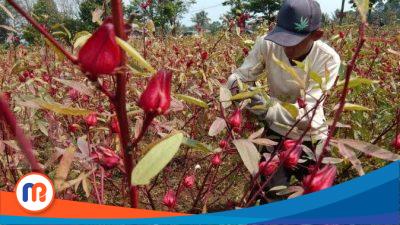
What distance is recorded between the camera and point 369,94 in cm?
269

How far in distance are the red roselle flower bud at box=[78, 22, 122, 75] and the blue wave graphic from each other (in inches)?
8.9

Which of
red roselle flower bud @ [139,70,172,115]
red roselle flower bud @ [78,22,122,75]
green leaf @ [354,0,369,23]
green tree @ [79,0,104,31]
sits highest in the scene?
green leaf @ [354,0,369,23]

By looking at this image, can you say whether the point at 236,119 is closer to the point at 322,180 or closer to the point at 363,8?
the point at 322,180

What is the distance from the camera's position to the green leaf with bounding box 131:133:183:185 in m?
0.49

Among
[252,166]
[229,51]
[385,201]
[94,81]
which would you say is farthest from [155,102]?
[229,51]

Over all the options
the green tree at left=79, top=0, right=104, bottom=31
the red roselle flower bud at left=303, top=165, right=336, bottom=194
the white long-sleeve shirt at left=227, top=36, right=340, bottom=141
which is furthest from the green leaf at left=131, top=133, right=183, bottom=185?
the white long-sleeve shirt at left=227, top=36, right=340, bottom=141

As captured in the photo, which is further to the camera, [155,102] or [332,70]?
[332,70]

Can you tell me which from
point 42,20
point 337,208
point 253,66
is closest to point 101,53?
point 337,208

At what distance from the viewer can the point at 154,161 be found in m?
0.52

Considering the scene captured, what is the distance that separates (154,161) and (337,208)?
316 millimetres

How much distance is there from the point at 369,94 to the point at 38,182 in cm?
251

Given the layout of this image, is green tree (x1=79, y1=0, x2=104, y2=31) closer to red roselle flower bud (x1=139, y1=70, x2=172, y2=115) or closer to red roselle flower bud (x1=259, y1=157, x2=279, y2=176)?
red roselle flower bud (x1=259, y1=157, x2=279, y2=176)

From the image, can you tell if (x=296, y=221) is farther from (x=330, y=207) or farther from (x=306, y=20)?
(x=306, y=20)

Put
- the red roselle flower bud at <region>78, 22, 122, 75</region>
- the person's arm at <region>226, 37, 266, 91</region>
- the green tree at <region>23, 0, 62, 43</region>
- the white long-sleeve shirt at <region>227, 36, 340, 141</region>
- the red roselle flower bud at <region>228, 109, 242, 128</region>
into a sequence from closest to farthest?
the red roselle flower bud at <region>78, 22, 122, 75</region>, the red roselle flower bud at <region>228, 109, 242, 128</region>, the white long-sleeve shirt at <region>227, 36, 340, 141</region>, the person's arm at <region>226, 37, 266, 91</region>, the green tree at <region>23, 0, 62, 43</region>
